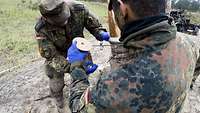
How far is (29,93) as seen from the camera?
17.8 ft

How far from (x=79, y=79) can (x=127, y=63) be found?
29.1 inches

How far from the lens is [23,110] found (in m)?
5.03

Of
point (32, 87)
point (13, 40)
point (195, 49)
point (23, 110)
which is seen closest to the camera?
point (195, 49)

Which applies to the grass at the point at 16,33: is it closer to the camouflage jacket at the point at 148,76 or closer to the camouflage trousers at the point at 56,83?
the camouflage trousers at the point at 56,83

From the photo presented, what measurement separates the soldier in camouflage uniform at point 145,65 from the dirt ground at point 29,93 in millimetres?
2606

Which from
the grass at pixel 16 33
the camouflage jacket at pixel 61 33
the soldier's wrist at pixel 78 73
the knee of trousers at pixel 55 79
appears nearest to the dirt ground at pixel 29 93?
the knee of trousers at pixel 55 79

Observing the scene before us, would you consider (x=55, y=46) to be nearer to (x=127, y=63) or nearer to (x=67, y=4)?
(x=67, y=4)

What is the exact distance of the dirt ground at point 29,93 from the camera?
5047 mm

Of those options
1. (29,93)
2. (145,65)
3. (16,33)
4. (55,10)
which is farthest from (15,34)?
(145,65)

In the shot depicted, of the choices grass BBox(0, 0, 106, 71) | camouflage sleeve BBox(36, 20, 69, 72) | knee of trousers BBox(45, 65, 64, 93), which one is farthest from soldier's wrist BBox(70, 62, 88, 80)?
grass BBox(0, 0, 106, 71)

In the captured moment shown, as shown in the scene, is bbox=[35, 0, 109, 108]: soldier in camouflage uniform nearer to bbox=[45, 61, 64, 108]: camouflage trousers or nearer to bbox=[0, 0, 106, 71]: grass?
bbox=[45, 61, 64, 108]: camouflage trousers

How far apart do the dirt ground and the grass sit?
875 millimetres

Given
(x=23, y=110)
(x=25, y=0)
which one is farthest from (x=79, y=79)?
(x=25, y=0)

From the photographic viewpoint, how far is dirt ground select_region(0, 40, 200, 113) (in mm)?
5047
